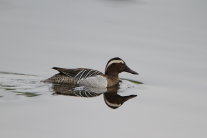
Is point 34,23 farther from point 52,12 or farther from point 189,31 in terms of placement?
point 189,31

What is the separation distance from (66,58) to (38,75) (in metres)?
1.57

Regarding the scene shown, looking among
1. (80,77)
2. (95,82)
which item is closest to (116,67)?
(95,82)

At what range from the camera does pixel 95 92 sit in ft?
50.6

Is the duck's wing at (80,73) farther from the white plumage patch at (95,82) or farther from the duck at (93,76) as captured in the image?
the white plumage patch at (95,82)

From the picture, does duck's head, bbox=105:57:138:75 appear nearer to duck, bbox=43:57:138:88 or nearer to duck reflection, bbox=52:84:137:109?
duck, bbox=43:57:138:88

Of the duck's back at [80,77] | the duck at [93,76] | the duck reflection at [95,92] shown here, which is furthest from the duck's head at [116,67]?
the duck reflection at [95,92]

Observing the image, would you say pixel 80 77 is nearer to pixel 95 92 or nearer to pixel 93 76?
pixel 93 76

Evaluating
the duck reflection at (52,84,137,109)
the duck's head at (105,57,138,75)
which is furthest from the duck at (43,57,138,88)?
the duck reflection at (52,84,137,109)

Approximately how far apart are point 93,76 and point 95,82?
0.71 feet

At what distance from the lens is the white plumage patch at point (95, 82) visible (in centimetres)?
1594

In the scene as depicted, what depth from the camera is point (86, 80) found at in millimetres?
15914

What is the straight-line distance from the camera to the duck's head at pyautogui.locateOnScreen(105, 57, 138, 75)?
16312 millimetres

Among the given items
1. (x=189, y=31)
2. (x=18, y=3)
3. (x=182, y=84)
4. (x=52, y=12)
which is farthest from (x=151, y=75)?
(x=18, y=3)

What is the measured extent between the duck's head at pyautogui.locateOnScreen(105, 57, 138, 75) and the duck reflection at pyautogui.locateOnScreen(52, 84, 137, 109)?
1.67 feet
